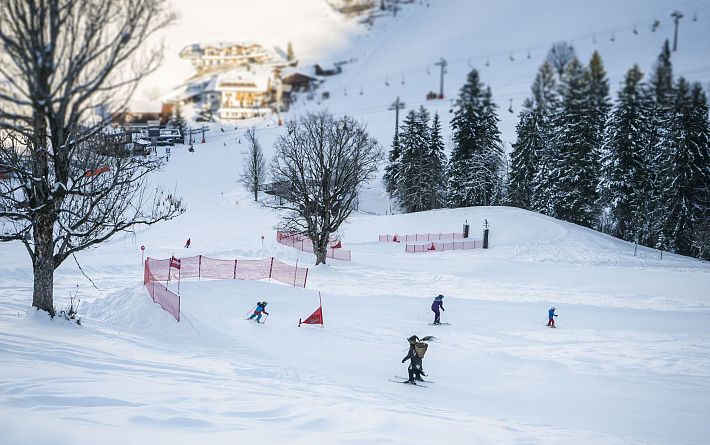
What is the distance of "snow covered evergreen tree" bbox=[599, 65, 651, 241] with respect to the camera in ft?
138

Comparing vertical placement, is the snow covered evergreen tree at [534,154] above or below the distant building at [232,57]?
below

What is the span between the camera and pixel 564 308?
21.2 metres

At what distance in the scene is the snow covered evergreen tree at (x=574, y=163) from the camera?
44625 millimetres

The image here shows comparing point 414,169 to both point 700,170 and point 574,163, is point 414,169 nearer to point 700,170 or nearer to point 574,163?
point 574,163

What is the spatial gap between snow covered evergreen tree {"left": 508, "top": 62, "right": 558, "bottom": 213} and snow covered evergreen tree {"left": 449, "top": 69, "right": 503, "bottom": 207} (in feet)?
7.76

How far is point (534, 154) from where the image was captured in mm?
50625

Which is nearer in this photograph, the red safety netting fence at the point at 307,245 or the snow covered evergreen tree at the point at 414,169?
the red safety netting fence at the point at 307,245

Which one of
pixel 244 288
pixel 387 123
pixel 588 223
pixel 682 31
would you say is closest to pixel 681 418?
pixel 244 288

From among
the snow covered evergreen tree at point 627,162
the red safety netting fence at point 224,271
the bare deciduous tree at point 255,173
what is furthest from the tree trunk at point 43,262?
the bare deciduous tree at point 255,173

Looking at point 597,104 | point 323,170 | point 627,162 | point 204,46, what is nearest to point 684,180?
point 627,162

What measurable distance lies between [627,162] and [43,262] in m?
45.2

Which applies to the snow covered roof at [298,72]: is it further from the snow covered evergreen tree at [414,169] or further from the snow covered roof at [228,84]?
the snow covered evergreen tree at [414,169]

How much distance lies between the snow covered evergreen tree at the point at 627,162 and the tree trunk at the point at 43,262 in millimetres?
43316

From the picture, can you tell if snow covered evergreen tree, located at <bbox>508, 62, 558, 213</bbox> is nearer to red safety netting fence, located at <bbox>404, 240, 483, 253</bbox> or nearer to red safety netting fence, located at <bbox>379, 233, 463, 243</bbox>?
red safety netting fence, located at <bbox>379, 233, 463, 243</bbox>
